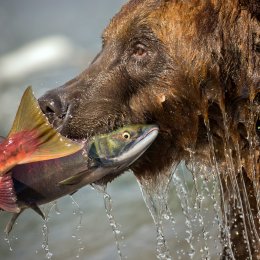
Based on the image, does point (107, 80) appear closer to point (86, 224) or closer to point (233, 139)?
point (233, 139)

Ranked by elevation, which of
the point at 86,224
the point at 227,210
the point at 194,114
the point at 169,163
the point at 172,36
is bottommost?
the point at 86,224

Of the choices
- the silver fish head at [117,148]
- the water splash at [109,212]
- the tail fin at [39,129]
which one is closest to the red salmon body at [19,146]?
the tail fin at [39,129]

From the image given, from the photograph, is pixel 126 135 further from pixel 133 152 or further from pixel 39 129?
pixel 39 129

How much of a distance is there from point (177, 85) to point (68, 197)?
14.4 feet

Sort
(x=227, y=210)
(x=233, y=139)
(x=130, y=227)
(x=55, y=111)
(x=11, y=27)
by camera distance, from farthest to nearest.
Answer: (x=11, y=27), (x=130, y=227), (x=227, y=210), (x=233, y=139), (x=55, y=111)

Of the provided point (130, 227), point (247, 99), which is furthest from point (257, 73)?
point (130, 227)

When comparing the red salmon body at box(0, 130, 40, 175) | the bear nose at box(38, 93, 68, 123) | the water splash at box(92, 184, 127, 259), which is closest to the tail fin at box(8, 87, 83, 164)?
the red salmon body at box(0, 130, 40, 175)

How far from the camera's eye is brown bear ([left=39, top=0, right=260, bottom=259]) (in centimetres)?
433

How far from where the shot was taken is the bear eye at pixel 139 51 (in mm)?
4484

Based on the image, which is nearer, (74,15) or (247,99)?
(247,99)

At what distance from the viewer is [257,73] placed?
14.1ft

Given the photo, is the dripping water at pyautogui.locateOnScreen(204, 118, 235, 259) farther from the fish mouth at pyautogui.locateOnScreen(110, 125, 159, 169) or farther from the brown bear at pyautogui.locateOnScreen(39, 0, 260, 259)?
the fish mouth at pyautogui.locateOnScreen(110, 125, 159, 169)

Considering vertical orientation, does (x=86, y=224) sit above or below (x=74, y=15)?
below

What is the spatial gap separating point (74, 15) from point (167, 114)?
30.0 ft
